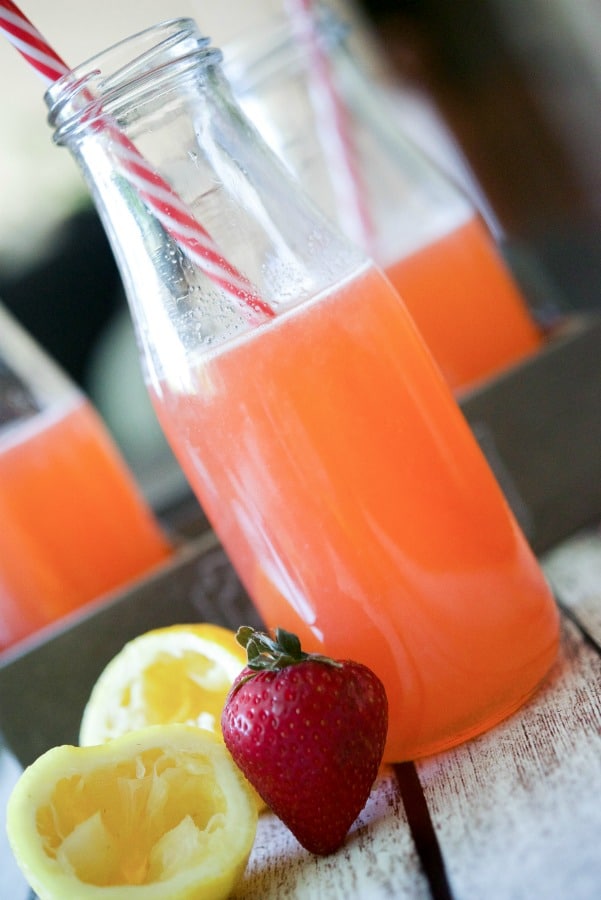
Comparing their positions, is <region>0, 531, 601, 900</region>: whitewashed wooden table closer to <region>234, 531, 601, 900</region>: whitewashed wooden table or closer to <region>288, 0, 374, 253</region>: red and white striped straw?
<region>234, 531, 601, 900</region>: whitewashed wooden table

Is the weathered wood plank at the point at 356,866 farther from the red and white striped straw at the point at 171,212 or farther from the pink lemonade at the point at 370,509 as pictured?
the red and white striped straw at the point at 171,212

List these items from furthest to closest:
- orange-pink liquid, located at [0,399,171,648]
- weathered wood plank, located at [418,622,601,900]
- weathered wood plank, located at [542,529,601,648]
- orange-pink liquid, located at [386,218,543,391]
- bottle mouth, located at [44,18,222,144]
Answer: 1. orange-pink liquid, located at [386,218,543,391]
2. orange-pink liquid, located at [0,399,171,648]
3. weathered wood plank, located at [542,529,601,648]
4. bottle mouth, located at [44,18,222,144]
5. weathered wood plank, located at [418,622,601,900]

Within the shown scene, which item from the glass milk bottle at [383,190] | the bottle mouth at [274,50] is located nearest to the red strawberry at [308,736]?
the glass milk bottle at [383,190]

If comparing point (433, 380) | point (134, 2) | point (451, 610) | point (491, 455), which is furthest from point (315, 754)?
point (134, 2)

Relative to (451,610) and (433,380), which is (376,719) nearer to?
(451,610)

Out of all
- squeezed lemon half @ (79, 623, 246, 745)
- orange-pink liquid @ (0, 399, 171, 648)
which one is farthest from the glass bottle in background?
squeezed lemon half @ (79, 623, 246, 745)

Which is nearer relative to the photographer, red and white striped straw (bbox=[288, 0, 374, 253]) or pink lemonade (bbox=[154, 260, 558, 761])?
pink lemonade (bbox=[154, 260, 558, 761])

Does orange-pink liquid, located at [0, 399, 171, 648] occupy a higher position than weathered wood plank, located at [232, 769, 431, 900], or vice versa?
orange-pink liquid, located at [0, 399, 171, 648]
